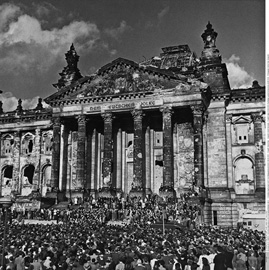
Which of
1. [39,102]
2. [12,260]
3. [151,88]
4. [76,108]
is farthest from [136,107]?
[12,260]

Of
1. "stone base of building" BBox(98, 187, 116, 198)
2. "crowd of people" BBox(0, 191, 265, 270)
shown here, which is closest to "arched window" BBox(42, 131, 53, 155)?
"stone base of building" BBox(98, 187, 116, 198)

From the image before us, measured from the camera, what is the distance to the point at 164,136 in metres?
39.1

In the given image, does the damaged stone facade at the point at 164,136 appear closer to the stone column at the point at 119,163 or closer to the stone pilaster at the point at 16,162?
the stone column at the point at 119,163

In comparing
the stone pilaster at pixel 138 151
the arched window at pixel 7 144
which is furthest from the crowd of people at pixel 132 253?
the arched window at pixel 7 144

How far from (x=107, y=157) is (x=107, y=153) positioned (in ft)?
1.29

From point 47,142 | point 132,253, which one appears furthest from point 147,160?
point 132,253

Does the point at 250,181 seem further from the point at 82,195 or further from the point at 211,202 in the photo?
the point at 82,195

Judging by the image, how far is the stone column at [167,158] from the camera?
37.5 meters

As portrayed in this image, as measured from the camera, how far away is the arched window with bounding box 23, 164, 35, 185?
51406mm

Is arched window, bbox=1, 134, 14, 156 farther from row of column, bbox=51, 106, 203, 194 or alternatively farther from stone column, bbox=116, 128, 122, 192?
stone column, bbox=116, 128, 122, 192

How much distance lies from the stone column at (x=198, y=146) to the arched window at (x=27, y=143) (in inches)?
893

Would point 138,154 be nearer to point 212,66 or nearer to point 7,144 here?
point 212,66

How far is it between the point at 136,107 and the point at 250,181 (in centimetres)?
1331

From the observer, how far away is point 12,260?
13531mm
